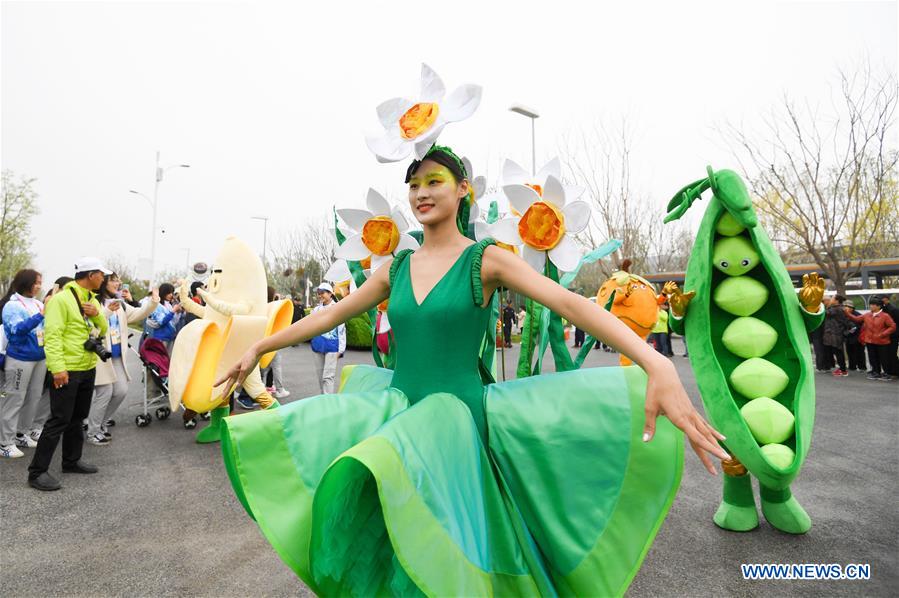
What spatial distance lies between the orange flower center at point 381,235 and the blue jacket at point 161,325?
17.5 feet

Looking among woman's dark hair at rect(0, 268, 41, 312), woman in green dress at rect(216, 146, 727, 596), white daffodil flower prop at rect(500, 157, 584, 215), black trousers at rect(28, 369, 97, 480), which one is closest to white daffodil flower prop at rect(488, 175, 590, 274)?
white daffodil flower prop at rect(500, 157, 584, 215)

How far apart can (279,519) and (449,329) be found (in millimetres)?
712

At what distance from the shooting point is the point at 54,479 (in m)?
4.00

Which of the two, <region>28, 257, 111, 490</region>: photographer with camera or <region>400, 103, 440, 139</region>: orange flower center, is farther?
<region>28, 257, 111, 490</region>: photographer with camera

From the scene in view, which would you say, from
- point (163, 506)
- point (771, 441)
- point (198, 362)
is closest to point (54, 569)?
point (163, 506)

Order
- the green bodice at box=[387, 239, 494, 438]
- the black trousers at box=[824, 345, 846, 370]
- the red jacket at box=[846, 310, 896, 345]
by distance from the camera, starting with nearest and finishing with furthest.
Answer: the green bodice at box=[387, 239, 494, 438]
the red jacket at box=[846, 310, 896, 345]
the black trousers at box=[824, 345, 846, 370]

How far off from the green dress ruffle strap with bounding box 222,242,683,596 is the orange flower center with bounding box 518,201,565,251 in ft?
1.21

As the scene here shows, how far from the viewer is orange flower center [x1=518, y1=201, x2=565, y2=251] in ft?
6.53

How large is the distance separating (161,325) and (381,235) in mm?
5532

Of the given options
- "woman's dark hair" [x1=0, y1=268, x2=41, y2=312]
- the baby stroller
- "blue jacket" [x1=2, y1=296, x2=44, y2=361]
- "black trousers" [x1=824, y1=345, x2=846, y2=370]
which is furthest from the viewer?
"black trousers" [x1=824, y1=345, x2=846, y2=370]

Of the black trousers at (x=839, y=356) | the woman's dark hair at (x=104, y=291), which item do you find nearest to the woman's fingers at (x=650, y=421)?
the woman's dark hair at (x=104, y=291)

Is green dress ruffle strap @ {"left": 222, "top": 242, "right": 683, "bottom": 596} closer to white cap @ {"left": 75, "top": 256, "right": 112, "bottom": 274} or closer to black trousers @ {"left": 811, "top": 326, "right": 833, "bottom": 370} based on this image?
white cap @ {"left": 75, "top": 256, "right": 112, "bottom": 274}

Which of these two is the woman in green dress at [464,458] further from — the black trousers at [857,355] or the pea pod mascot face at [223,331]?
the black trousers at [857,355]

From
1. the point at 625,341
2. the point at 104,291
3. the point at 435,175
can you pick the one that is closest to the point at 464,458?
the point at 625,341
